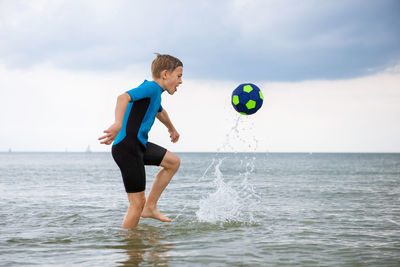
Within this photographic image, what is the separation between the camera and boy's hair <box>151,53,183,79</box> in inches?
192

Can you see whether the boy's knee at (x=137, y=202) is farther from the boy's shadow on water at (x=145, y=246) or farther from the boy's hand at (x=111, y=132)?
the boy's hand at (x=111, y=132)

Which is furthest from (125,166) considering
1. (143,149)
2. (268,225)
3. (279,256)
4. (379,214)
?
(379,214)

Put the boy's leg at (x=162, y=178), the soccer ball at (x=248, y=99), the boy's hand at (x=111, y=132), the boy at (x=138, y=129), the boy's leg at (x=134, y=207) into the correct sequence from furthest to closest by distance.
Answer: the soccer ball at (x=248, y=99) < the boy's leg at (x=162, y=178) < the boy's leg at (x=134, y=207) < the boy at (x=138, y=129) < the boy's hand at (x=111, y=132)

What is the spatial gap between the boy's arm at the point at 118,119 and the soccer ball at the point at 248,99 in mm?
2415

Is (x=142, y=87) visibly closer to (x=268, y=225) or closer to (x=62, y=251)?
(x=62, y=251)

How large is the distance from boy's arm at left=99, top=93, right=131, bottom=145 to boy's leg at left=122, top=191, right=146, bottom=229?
0.81 m

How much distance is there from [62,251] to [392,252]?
12.4ft

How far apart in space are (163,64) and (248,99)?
1.88 metres

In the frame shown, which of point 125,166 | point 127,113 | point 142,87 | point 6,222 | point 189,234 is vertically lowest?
point 6,222

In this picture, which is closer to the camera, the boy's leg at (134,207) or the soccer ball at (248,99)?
the boy's leg at (134,207)

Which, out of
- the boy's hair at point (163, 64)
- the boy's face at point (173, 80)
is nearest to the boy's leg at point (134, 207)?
the boy's face at point (173, 80)

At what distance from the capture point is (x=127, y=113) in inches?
180

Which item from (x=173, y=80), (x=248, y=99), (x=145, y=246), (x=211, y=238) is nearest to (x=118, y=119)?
(x=173, y=80)

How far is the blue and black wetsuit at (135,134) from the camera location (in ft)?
14.9
